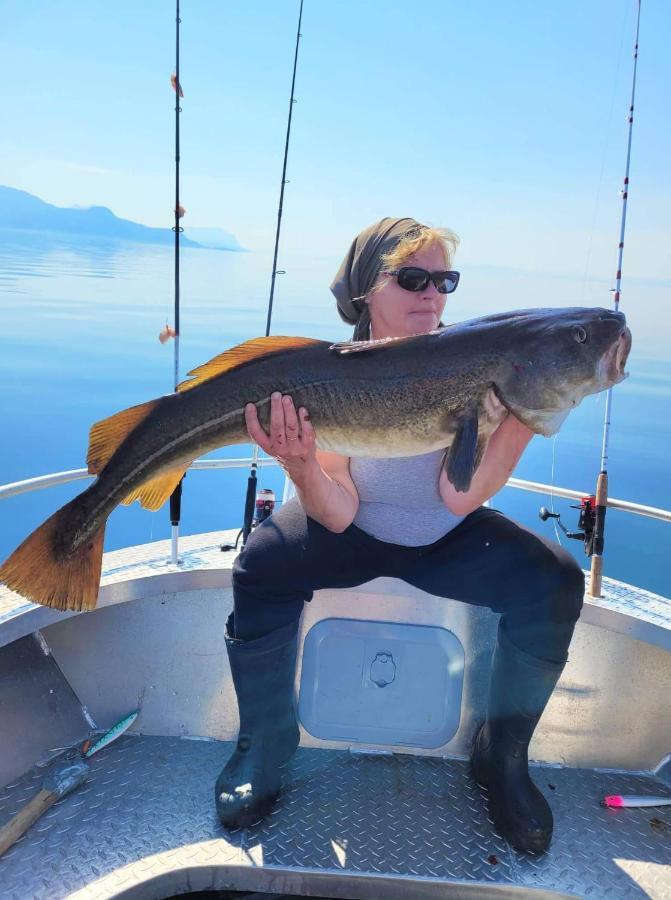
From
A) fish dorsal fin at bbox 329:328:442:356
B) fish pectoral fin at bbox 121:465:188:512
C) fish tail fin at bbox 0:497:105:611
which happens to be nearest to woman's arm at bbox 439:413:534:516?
fish dorsal fin at bbox 329:328:442:356

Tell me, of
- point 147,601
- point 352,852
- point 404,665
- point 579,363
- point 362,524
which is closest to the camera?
point 579,363

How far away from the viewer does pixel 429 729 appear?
3148 mm

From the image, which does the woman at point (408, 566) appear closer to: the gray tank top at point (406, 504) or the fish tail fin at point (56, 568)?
the gray tank top at point (406, 504)

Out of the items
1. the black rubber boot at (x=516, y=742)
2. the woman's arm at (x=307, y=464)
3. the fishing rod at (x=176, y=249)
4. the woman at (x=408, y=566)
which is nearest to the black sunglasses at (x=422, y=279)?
the woman at (x=408, y=566)

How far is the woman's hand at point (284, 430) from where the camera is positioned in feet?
7.27

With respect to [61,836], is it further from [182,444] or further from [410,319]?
[410,319]

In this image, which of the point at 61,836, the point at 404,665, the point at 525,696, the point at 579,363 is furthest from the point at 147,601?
the point at 579,363

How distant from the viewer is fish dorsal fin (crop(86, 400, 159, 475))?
2244 millimetres

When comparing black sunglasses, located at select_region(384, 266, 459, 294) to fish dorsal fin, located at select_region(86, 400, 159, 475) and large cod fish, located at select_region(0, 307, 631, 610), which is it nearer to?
large cod fish, located at select_region(0, 307, 631, 610)

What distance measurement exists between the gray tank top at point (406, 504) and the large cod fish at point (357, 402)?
0.49m

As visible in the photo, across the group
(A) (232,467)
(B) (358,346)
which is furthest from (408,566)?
(A) (232,467)

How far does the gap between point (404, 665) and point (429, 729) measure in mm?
319

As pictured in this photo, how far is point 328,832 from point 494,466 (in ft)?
5.03

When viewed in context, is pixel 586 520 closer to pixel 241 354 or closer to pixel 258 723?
pixel 258 723
